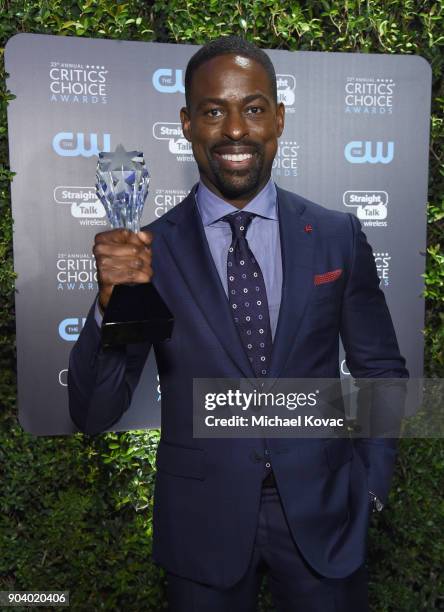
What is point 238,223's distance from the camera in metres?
2.10

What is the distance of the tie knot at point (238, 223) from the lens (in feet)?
6.86

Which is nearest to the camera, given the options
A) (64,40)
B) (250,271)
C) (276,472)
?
(276,472)

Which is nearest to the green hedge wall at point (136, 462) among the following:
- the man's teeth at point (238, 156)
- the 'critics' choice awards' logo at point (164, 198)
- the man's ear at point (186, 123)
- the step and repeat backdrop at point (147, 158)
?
the step and repeat backdrop at point (147, 158)

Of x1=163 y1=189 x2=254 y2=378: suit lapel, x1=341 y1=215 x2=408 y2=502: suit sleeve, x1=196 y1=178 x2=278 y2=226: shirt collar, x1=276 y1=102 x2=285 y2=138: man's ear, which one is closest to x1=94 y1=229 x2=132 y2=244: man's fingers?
x1=163 y1=189 x2=254 y2=378: suit lapel

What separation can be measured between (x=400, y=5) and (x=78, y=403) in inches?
113

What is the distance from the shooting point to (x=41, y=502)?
11.5 ft

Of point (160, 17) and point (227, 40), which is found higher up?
point (160, 17)

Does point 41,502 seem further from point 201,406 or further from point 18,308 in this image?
point 201,406

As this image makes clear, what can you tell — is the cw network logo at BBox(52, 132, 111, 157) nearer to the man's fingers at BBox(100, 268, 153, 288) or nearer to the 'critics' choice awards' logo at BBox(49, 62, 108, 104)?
the 'critics' choice awards' logo at BBox(49, 62, 108, 104)

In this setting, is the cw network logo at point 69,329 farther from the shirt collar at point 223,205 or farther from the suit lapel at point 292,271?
the suit lapel at point 292,271

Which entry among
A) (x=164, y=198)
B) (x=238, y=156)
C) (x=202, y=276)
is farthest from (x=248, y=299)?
(x=164, y=198)

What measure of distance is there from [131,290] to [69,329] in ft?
6.02

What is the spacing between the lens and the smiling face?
1962mm

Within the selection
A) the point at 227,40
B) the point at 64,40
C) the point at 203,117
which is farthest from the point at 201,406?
the point at 64,40
